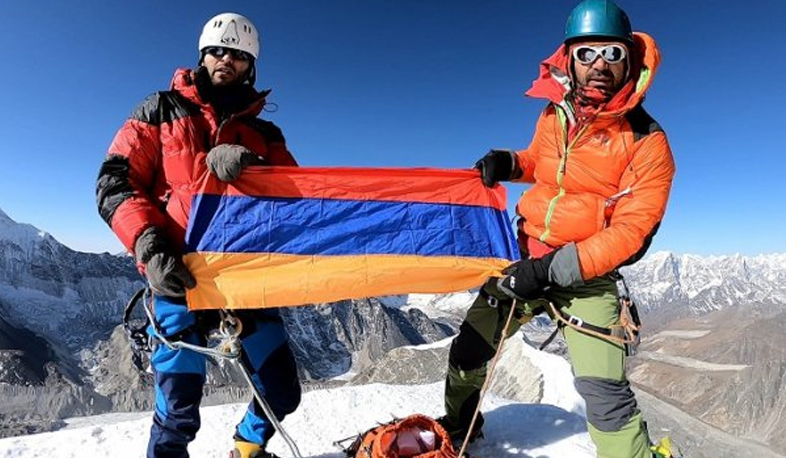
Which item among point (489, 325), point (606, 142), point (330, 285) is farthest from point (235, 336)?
point (606, 142)

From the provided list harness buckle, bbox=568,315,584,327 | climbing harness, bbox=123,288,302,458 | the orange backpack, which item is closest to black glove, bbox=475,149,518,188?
harness buckle, bbox=568,315,584,327

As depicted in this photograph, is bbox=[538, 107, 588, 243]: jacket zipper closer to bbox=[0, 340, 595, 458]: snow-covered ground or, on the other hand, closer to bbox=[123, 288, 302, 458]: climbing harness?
bbox=[0, 340, 595, 458]: snow-covered ground

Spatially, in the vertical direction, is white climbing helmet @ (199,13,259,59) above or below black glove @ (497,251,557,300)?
above

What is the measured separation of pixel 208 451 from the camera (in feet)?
Answer: 24.8

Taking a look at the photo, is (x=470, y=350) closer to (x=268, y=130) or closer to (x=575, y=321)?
(x=575, y=321)

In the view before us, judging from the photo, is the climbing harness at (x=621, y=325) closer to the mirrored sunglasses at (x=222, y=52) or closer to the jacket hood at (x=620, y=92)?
the jacket hood at (x=620, y=92)

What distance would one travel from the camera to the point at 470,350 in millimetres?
6879

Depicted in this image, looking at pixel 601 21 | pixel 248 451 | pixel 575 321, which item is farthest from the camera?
pixel 248 451

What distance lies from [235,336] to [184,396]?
0.86m

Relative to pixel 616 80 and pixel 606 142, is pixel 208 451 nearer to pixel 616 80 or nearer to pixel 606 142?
pixel 606 142

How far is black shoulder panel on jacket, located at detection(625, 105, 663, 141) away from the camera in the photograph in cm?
530

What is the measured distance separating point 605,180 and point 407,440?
4.07m

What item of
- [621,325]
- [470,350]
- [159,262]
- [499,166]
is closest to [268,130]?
[159,262]

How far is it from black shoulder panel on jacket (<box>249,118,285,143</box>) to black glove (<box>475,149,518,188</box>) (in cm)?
297
